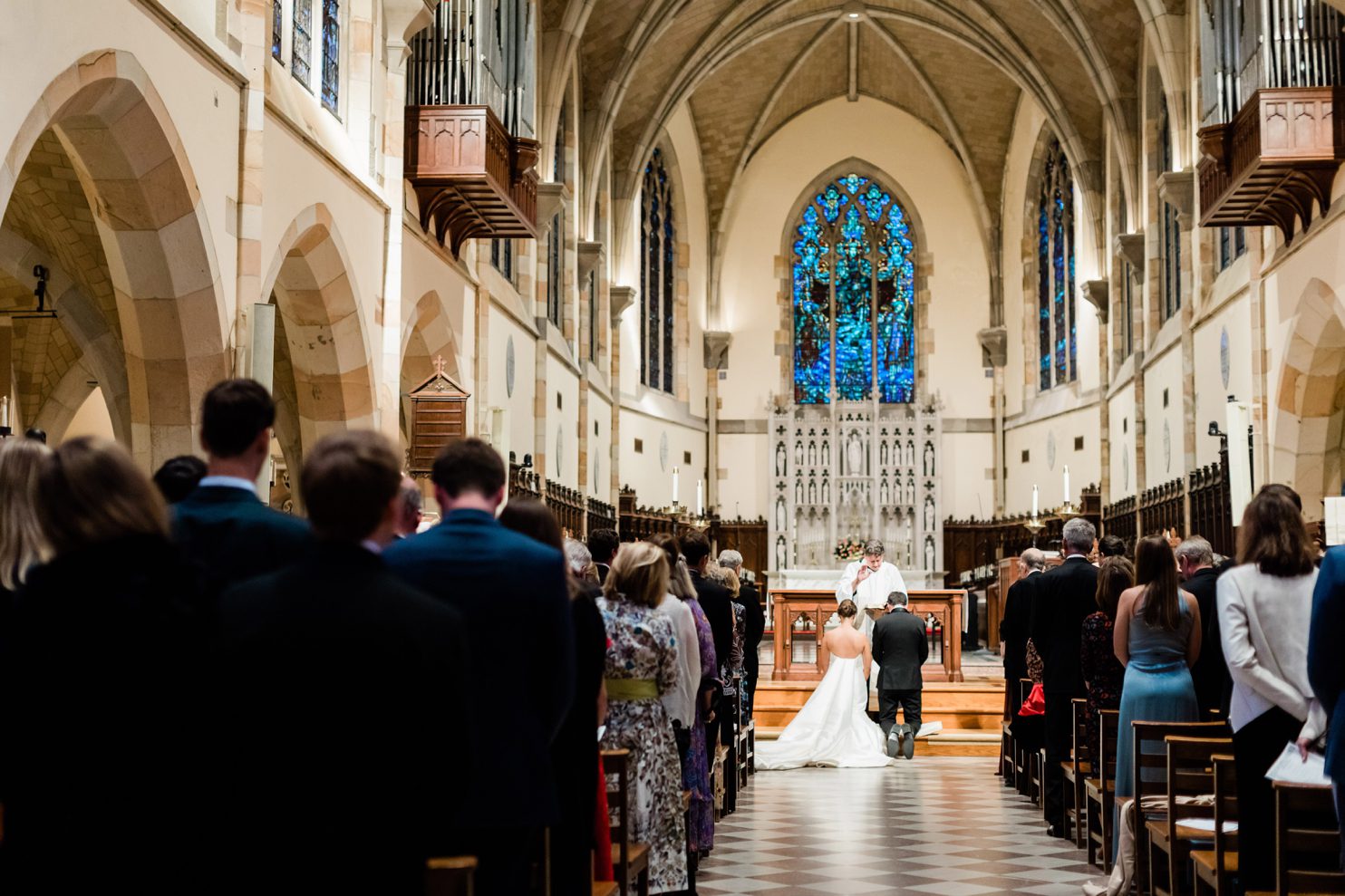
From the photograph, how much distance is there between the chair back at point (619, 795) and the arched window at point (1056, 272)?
21345 mm

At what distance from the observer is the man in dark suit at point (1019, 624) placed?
1020 cm

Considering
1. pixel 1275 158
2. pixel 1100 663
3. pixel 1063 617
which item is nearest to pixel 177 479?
pixel 1100 663

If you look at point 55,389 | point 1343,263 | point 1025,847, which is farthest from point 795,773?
point 55,389

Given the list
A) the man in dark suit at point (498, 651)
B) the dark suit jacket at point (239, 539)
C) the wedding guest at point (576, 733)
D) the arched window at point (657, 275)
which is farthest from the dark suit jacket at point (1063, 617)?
the arched window at point (657, 275)

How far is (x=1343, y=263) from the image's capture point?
13.3 meters

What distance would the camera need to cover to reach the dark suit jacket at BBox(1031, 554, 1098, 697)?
884 centimetres

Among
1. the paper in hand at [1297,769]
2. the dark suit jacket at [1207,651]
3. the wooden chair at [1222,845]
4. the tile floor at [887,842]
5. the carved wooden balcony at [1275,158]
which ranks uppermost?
the carved wooden balcony at [1275,158]

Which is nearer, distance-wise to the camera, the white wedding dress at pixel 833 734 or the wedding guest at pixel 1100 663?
the wedding guest at pixel 1100 663

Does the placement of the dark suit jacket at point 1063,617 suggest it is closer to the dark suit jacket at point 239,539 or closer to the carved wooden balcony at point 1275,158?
the carved wooden balcony at point 1275,158

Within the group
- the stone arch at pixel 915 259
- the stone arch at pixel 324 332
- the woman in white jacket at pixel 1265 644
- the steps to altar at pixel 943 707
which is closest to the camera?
the woman in white jacket at pixel 1265 644

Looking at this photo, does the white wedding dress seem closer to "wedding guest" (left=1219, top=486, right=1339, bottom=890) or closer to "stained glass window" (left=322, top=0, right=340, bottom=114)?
"stained glass window" (left=322, top=0, right=340, bottom=114)

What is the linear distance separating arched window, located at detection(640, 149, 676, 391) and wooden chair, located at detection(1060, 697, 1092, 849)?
18.3 m

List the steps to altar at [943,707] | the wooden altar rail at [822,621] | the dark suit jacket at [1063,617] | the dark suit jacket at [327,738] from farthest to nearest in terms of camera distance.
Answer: the wooden altar rail at [822,621] < the steps to altar at [943,707] < the dark suit jacket at [1063,617] < the dark suit jacket at [327,738]

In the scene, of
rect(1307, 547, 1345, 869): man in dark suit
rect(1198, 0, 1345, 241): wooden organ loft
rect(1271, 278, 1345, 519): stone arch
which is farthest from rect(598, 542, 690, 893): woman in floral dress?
rect(1271, 278, 1345, 519): stone arch
